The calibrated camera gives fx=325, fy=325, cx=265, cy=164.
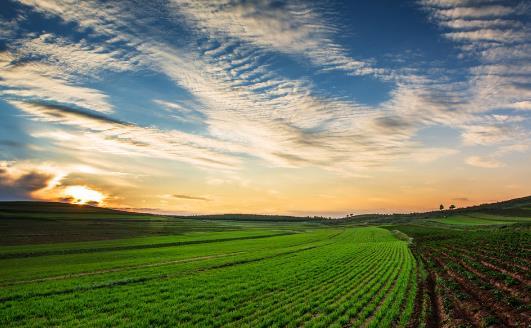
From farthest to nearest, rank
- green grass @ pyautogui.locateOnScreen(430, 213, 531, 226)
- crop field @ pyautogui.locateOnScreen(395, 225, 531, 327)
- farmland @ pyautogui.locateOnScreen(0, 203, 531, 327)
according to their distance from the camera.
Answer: green grass @ pyautogui.locateOnScreen(430, 213, 531, 226), crop field @ pyautogui.locateOnScreen(395, 225, 531, 327), farmland @ pyautogui.locateOnScreen(0, 203, 531, 327)

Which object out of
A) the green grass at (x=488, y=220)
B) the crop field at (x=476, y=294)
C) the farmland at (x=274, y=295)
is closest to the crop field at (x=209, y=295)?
the farmland at (x=274, y=295)

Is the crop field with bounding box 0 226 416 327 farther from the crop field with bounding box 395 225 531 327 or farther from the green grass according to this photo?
the green grass

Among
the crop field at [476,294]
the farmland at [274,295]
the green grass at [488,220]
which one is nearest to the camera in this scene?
the farmland at [274,295]

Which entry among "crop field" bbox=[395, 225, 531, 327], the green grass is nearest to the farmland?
"crop field" bbox=[395, 225, 531, 327]

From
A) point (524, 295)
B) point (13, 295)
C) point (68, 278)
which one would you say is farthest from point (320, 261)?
point (13, 295)

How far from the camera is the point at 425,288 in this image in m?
22.5

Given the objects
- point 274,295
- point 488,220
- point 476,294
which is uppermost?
point 274,295

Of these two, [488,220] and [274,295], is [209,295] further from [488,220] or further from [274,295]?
[488,220]

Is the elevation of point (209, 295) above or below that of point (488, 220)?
above

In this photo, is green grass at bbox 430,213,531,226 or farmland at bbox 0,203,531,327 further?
green grass at bbox 430,213,531,226

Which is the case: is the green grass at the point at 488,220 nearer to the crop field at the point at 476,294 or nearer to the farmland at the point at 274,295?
the farmland at the point at 274,295

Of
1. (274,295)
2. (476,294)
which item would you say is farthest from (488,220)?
(274,295)

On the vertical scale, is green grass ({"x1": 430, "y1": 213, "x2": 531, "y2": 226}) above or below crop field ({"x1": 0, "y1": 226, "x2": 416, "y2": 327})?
below

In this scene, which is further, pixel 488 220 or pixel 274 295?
pixel 488 220
